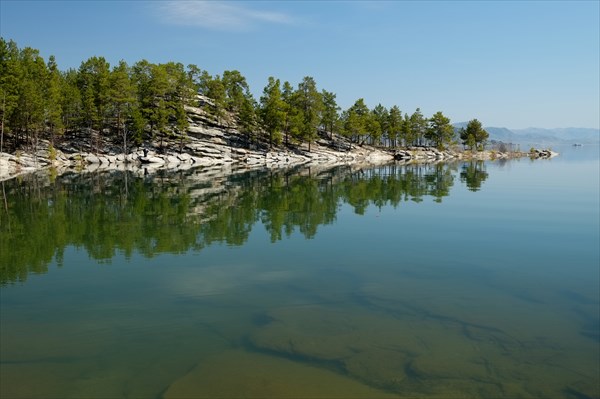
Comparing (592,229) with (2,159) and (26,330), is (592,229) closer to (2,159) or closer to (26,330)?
(26,330)

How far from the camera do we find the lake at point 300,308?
9.22m

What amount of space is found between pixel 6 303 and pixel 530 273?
18.5 meters

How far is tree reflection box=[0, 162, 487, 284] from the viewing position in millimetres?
21344

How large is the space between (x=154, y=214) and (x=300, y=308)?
2110 centimetres

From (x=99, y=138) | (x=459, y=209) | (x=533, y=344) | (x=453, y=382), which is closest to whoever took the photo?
(x=453, y=382)

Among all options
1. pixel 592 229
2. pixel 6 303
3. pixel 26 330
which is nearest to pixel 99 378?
pixel 26 330

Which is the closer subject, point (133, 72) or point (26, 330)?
point (26, 330)

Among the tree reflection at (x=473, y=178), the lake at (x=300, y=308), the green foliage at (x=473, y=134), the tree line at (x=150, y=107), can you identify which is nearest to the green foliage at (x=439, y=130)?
the tree line at (x=150, y=107)

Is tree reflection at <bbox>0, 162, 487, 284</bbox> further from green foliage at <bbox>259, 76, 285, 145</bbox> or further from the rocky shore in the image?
green foliage at <bbox>259, 76, 285, 145</bbox>

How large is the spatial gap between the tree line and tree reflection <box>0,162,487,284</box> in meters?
46.3

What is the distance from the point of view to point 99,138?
4318 inches

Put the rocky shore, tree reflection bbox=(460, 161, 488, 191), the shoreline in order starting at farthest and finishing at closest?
1. the rocky shore
2. the shoreline
3. tree reflection bbox=(460, 161, 488, 191)

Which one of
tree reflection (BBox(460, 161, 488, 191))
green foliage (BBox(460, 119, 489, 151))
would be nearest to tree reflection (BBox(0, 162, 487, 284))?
tree reflection (BBox(460, 161, 488, 191))

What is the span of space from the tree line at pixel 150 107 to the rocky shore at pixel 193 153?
2.66 m
